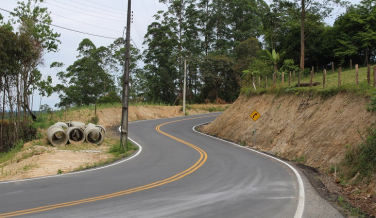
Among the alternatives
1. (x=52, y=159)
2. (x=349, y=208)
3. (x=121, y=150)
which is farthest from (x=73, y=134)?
(x=349, y=208)

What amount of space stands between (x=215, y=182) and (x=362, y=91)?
432 inches

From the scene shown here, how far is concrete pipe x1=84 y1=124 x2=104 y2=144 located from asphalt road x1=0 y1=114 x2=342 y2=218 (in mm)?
8085

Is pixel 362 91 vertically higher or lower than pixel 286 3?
lower

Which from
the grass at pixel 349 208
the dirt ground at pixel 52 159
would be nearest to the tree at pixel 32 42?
the dirt ground at pixel 52 159

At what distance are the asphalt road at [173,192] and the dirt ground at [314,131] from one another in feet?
4.70

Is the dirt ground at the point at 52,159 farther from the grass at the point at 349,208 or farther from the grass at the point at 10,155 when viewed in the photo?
the grass at the point at 349,208

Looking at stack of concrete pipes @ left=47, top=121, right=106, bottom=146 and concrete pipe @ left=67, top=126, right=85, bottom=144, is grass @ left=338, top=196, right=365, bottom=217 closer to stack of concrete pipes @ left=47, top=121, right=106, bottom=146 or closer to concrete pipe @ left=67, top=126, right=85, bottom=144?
stack of concrete pipes @ left=47, top=121, right=106, bottom=146

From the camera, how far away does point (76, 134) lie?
2556 centimetres

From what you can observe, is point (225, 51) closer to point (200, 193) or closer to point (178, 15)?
point (178, 15)

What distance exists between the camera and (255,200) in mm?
9781

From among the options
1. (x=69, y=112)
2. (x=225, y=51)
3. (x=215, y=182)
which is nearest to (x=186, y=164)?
(x=215, y=182)

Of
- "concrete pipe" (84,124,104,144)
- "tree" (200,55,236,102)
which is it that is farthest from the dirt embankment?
"tree" (200,55,236,102)

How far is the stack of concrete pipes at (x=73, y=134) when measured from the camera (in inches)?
961

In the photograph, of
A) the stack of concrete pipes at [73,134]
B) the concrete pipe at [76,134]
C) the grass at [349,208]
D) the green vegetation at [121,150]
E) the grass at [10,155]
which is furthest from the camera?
the concrete pipe at [76,134]
